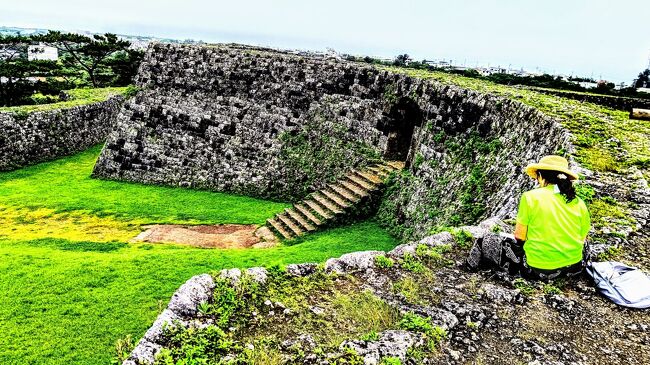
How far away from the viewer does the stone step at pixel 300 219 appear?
1162cm

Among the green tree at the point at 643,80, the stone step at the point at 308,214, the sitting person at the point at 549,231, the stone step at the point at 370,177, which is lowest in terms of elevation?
the stone step at the point at 308,214

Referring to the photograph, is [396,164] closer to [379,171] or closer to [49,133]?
[379,171]

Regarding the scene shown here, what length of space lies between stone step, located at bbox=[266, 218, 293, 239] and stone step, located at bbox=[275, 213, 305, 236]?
117 millimetres

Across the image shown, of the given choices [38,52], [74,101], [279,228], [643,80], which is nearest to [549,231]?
[279,228]

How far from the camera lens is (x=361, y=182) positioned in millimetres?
12586

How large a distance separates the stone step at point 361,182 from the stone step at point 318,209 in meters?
1.11

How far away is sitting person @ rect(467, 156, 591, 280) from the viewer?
4.50 m

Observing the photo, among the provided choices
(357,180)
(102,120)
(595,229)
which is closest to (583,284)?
(595,229)

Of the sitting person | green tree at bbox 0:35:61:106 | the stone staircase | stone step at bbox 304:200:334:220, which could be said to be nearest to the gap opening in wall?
the stone staircase

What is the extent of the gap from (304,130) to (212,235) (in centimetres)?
441

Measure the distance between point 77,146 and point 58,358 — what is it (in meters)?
16.5

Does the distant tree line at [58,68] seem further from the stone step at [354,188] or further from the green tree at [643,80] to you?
the green tree at [643,80]

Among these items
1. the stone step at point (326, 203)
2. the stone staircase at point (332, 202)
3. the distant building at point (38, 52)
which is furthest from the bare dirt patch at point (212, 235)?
the distant building at point (38, 52)

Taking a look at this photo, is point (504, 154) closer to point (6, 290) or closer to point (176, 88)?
point (6, 290)
